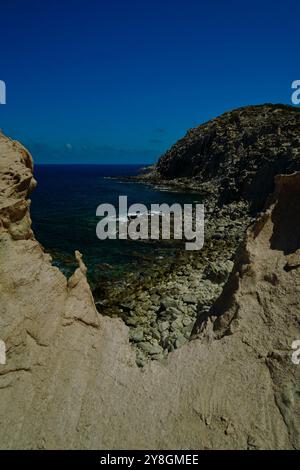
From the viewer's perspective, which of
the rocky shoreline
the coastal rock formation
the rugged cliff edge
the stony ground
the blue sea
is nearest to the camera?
the rugged cliff edge

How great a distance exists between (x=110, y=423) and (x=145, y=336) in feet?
37.9

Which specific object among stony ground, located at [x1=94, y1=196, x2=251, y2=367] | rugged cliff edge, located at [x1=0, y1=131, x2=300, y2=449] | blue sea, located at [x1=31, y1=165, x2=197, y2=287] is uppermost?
rugged cliff edge, located at [x1=0, y1=131, x2=300, y2=449]

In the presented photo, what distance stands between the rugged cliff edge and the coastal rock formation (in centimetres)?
3592

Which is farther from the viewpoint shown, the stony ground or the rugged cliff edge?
the stony ground

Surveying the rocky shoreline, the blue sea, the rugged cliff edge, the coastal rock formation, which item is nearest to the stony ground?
the rocky shoreline

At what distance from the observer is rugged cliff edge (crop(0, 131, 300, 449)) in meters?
7.64

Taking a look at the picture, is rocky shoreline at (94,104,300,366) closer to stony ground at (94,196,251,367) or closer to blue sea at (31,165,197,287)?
stony ground at (94,196,251,367)

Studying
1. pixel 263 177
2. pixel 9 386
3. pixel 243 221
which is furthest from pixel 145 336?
pixel 263 177

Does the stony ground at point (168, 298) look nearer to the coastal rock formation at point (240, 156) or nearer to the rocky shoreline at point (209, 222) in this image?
the rocky shoreline at point (209, 222)

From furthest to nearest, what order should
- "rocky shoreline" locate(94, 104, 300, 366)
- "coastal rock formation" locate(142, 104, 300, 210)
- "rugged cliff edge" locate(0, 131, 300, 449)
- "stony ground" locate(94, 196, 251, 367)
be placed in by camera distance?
"coastal rock formation" locate(142, 104, 300, 210)
"rocky shoreline" locate(94, 104, 300, 366)
"stony ground" locate(94, 196, 251, 367)
"rugged cliff edge" locate(0, 131, 300, 449)

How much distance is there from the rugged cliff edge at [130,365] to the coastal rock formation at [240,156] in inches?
1414

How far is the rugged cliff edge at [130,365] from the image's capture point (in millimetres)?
7641

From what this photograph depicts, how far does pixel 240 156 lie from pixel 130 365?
3134 inches

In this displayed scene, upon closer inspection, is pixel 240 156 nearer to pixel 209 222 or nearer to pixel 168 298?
pixel 209 222
